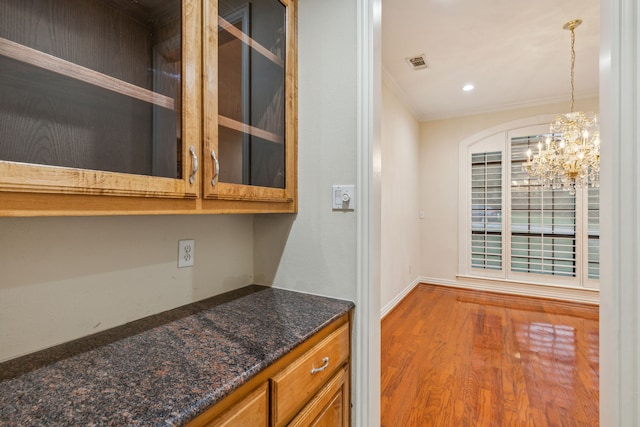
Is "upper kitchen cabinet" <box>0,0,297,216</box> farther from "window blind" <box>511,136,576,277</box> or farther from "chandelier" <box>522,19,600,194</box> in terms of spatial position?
"window blind" <box>511,136,576,277</box>

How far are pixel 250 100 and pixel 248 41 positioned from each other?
0.23m

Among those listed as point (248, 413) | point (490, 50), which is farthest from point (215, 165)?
point (490, 50)

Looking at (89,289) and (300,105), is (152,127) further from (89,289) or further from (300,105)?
(300,105)

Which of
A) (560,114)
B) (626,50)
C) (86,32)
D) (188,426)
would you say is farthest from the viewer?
(560,114)

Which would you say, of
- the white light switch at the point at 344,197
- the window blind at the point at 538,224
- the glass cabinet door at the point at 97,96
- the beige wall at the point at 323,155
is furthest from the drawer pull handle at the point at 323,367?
the window blind at the point at 538,224

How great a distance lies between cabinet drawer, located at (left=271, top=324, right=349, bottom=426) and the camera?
87 centimetres

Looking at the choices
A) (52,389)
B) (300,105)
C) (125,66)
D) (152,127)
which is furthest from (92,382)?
(300,105)

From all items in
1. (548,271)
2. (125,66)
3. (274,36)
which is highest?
(274,36)

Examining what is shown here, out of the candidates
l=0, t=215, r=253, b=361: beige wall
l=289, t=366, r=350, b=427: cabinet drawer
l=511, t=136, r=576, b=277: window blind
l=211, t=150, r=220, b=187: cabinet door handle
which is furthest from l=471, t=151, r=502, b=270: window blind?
l=211, t=150, r=220, b=187: cabinet door handle

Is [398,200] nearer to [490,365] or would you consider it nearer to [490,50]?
[490,50]

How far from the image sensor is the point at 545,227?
13.3 feet

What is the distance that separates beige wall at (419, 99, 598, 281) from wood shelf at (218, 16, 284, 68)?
12.8ft

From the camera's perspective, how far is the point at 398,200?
3803mm

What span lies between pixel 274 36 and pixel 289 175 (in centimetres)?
60
